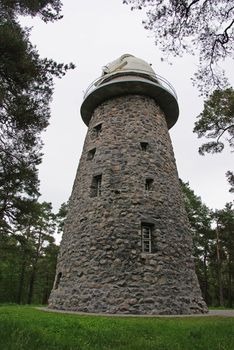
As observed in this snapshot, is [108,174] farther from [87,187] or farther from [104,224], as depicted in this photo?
[104,224]

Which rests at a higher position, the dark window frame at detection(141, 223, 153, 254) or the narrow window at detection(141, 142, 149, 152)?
the narrow window at detection(141, 142, 149, 152)

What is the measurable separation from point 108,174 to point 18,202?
5.04 m

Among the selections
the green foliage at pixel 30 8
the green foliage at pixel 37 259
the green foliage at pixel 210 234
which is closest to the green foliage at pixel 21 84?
the green foliage at pixel 30 8

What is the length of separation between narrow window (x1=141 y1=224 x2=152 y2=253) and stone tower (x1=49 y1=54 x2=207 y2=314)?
0.04 m

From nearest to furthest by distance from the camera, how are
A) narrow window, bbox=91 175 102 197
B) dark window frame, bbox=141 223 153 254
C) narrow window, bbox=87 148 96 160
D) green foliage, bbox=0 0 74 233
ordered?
green foliage, bbox=0 0 74 233 → dark window frame, bbox=141 223 153 254 → narrow window, bbox=91 175 102 197 → narrow window, bbox=87 148 96 160

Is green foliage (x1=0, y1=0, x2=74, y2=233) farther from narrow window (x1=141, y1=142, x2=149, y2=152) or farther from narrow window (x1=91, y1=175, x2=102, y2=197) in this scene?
narrow window (x1=141, y1=142, x2=149, y2=152)

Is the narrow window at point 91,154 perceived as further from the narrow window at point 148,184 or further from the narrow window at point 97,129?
the narrow window at point 148,184

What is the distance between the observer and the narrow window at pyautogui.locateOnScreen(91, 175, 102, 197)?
489 inches

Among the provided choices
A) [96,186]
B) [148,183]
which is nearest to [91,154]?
[96,186]

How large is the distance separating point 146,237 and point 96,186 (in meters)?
3.04

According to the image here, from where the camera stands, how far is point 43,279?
90.7ft

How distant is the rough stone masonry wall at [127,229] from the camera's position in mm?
9992

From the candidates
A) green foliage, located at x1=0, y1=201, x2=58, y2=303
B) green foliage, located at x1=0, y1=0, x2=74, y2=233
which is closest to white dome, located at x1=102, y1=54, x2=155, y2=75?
green foliage, located at x1=0, y1=0, x2=74, y2=233

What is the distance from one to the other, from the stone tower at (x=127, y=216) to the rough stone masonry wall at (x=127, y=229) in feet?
0.10
